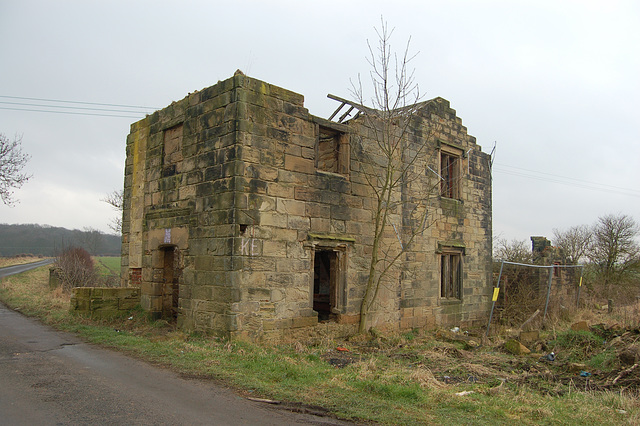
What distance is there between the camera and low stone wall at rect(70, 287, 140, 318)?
11.1 m

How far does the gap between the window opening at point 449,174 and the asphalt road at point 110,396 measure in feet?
33.3

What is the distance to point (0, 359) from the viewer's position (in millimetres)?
7312

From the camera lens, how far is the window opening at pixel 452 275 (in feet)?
46.2

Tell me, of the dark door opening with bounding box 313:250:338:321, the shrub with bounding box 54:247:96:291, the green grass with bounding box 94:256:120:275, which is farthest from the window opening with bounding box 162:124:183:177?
the green grass with bounding box 94:256:120:275

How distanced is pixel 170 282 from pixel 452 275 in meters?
8.38

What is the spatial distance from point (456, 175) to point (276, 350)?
8946 millimetres

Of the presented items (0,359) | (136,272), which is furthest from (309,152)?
(0,359)

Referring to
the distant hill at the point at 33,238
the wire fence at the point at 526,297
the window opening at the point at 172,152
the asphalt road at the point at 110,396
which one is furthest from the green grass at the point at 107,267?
the wire fence at the point at 526,297

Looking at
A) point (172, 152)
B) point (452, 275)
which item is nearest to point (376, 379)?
point (172, 152)

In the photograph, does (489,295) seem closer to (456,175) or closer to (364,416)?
(456,175)

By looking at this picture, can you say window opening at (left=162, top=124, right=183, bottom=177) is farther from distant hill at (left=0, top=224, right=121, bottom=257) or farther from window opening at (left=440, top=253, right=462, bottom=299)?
distant hill at (left=0, top=224, right=121, bottom=257)

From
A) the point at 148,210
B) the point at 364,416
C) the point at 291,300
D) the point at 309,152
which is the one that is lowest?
the point at 364,416

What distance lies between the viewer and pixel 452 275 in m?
14.4

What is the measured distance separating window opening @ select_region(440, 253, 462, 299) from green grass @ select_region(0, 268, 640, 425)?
3902mm
